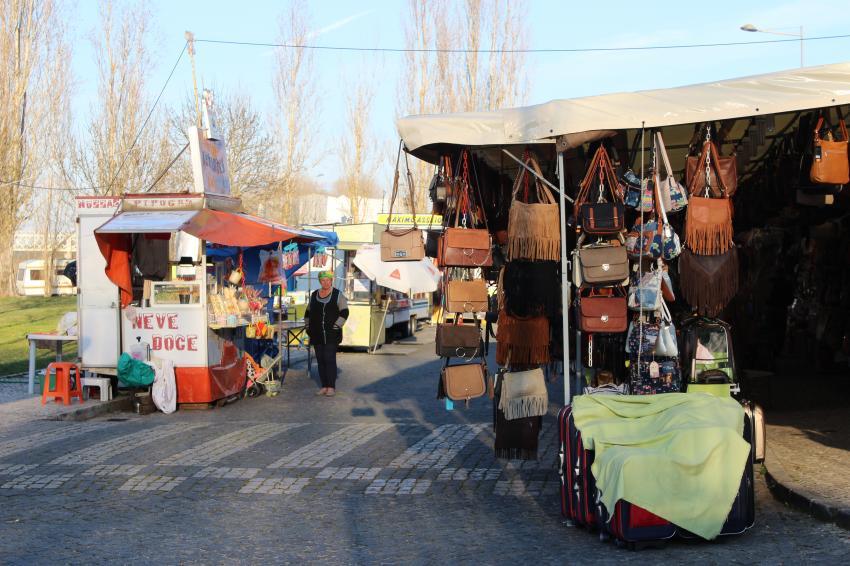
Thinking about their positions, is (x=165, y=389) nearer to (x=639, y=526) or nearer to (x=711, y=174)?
(x=711, y=174)

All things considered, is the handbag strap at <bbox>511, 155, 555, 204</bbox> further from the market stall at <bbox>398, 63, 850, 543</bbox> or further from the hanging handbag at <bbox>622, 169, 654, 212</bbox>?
the hanging handbag at <bbox>622, 169, 654, 212</bbox>

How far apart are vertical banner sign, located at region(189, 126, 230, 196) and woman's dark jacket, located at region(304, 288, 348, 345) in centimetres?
223

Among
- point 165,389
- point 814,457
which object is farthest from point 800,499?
point 165,389

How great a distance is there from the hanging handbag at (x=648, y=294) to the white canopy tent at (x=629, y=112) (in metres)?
0.53

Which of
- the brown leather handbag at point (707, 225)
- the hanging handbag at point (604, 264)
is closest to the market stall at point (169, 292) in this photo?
the hanging handbag at point (604, 264)

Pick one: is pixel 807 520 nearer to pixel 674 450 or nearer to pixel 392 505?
pixel 674 450

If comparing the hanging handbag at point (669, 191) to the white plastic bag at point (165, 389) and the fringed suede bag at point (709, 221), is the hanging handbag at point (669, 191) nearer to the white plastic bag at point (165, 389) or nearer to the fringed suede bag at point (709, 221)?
the fringed suede bag at point (709, 221)

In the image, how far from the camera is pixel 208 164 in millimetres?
13945

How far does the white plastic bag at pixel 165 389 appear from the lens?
504 inches

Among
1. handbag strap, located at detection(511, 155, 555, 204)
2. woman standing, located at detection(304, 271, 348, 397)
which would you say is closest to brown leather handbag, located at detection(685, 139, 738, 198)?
handbag strap, located at detection(511, 155, 555, 204)

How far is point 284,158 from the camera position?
42344 millimetres

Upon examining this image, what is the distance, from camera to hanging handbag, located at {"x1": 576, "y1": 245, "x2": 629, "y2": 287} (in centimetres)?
718

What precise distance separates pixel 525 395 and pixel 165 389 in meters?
6.77

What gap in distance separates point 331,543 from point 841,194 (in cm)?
586
